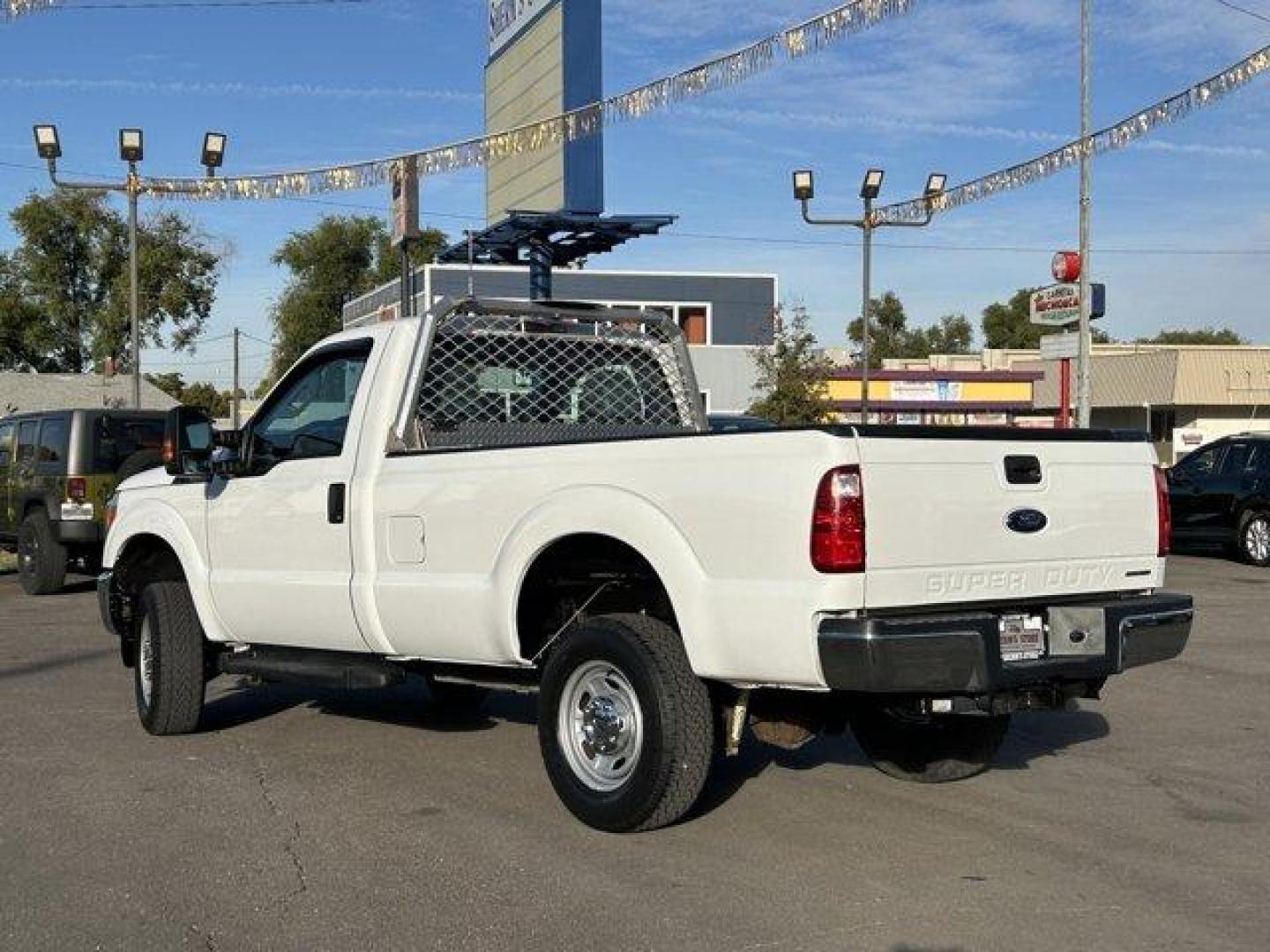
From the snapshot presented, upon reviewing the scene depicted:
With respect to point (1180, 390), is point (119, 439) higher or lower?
lower

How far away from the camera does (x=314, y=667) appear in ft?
22.5

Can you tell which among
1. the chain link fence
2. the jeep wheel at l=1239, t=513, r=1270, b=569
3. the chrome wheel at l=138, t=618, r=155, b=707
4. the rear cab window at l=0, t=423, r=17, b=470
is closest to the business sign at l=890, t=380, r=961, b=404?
the jeep wheel at l=1239, t=513, r=1270, b=569

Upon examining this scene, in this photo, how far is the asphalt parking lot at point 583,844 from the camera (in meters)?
4.57

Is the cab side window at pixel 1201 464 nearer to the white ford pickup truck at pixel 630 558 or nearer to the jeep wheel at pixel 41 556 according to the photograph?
the white ford pickup truck at pixel 630 558

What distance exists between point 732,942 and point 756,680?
980 mm

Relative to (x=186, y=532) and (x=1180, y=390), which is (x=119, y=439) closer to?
(x=186, y=532)

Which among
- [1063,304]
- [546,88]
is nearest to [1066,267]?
[1063,304]

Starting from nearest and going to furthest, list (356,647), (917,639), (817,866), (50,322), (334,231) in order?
(917,639) → (817,866) → (356,647) → (50,322) → (334,231)

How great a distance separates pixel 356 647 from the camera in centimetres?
668

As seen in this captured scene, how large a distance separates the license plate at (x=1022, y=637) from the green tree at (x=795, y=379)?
23391mm

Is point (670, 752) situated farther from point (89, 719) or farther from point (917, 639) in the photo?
point (89, 719)

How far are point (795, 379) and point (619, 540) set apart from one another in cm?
2501

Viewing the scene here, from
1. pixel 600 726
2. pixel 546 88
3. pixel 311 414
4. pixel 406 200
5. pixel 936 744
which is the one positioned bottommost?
pixel 936 744

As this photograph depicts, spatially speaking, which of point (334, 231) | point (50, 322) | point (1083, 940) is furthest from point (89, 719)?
point (334, 231)
